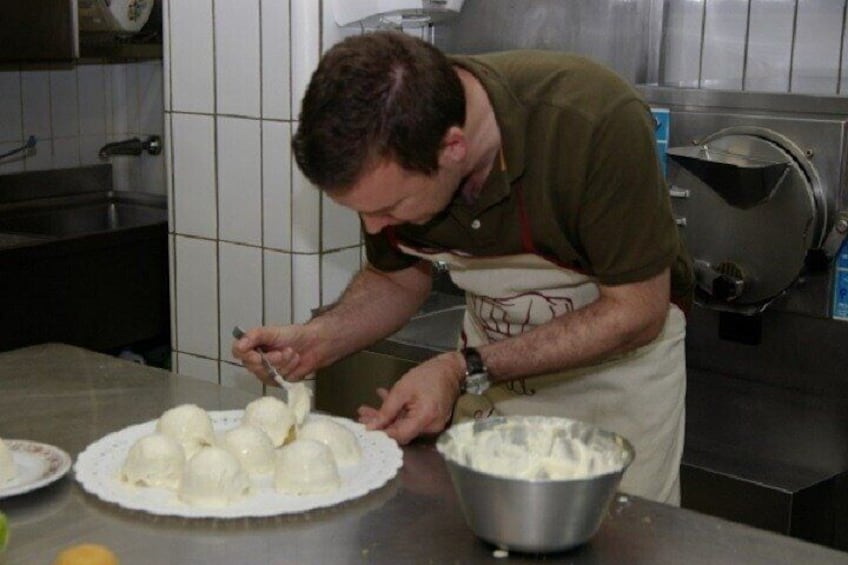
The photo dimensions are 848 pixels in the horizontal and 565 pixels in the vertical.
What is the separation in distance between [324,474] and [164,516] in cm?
20

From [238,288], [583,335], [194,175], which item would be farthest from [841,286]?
[194,175]

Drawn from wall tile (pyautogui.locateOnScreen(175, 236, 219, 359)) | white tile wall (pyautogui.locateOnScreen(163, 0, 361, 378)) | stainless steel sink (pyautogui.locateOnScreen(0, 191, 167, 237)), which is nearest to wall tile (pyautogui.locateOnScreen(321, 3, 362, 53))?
white tile wall (pyautogui.locateOnScreen(163, 0, 361, 378))

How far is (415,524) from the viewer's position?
4.82 feet

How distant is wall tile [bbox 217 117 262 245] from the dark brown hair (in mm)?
Answer: 1331

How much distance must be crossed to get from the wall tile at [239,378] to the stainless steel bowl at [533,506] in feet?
5.52

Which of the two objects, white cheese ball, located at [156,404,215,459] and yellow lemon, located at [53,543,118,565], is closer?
yellow lemon, located at [53,543,118,565]

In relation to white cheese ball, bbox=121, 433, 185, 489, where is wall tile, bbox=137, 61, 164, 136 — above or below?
above

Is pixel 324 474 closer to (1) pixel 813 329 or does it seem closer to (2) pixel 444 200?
(2) pixel 444 200

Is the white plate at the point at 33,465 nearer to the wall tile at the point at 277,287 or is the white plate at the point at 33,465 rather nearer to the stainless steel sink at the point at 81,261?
the wall tile at the point at 277,287

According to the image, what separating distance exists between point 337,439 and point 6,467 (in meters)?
0.43

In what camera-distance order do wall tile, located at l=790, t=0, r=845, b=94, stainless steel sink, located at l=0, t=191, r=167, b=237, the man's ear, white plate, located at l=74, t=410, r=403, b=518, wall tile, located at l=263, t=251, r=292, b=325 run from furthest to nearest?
stainless steel sink, located at l=0, t=191, r=167, b=237 → wall tile, located at l=263, t=251, r=292, b=325 → wall tile, located at l=790, t=0, r=845, b=94 → the man's ear → white plate, located at l=74, t=410, r=403, b=518

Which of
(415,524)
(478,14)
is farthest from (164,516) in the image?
(478,14)

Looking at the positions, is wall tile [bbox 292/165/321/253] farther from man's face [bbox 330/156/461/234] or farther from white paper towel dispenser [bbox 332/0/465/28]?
man's face [bbox 330/156/461/234]

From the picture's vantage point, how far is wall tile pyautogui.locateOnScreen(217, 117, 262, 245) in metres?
2.90
